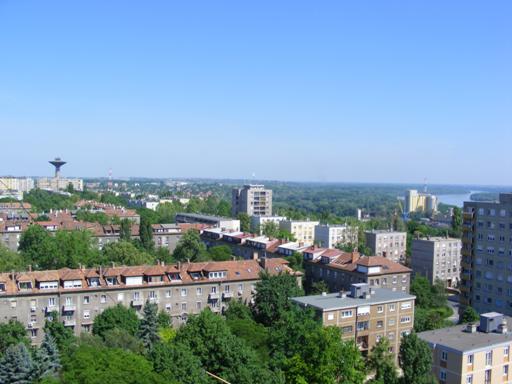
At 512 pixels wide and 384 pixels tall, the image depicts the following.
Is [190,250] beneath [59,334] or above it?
above

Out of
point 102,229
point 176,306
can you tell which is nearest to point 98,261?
point 176,306

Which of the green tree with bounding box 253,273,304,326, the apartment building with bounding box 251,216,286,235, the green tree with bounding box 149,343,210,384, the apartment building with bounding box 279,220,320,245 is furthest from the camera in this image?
the apartment building with bounding box 251,216,286,235

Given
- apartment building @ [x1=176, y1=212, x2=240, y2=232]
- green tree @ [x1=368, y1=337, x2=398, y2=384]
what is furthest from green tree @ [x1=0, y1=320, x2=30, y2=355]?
apartment building @ [x1=176, y1=212, x2=240, y2=232]

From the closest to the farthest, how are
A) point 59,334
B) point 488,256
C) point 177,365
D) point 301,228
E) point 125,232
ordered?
point 177,365, point 59,334, point 488,256, point 125,232, point 301,228

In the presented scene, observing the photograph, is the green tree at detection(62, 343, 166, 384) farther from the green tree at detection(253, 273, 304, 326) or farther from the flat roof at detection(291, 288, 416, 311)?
the green tree at detection(253, 273, 304, 326)

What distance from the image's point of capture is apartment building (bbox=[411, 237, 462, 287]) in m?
60.9

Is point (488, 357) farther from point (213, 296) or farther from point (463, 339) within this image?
point (213, 296)

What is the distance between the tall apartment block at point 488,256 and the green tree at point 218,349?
1011 inches

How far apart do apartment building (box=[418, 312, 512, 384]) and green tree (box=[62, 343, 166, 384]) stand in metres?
14.2

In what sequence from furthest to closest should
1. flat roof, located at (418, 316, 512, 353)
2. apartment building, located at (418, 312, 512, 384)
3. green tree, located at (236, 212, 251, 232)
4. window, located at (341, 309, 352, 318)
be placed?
green tree, located at (236, 212, 251, 232)
window, located at (341, 309, 352, 318)
flat roof, located at (418, 316, 512, 353)
apartment building, located at (418, 312, 512, 384)

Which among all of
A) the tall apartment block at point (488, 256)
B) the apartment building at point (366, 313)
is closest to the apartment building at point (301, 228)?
the tall apartment block at point (488, 256)

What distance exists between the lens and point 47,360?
25016 mm

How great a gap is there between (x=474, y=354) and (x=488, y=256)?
730 inches

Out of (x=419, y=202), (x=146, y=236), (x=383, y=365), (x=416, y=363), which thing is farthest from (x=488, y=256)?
(x=419, y=202)
